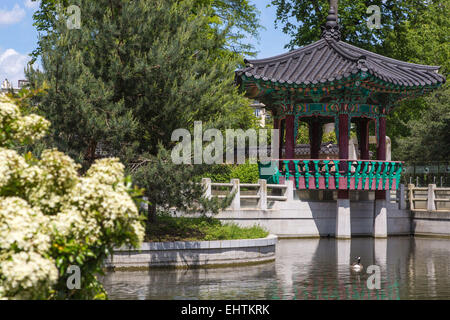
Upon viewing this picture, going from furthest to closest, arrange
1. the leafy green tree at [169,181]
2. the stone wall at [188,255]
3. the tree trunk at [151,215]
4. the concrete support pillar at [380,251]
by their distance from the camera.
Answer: the concrete support pillar at [380,251] < the tree trunk at [151,215] < the stone wall at [188,255] < the leafy green tree at [169,181]

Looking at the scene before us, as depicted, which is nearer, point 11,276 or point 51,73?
point 11,276

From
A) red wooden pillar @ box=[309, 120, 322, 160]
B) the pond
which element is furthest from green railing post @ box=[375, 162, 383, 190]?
the pond

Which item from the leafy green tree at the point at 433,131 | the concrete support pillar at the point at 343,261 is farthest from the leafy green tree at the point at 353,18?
the concrete support pillar at the point at 343,261

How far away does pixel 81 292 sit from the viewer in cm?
841

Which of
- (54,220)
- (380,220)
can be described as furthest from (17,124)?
(380,220)

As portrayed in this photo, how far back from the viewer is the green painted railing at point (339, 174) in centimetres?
2562

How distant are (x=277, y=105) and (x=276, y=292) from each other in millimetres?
14443

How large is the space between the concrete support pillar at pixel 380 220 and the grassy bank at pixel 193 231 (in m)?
8.06

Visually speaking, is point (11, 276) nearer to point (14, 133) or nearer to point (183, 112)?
point (14, 133)

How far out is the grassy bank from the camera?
18266mm

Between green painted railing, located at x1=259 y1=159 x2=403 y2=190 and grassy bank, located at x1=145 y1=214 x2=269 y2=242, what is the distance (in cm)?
614

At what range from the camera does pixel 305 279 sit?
1633cm

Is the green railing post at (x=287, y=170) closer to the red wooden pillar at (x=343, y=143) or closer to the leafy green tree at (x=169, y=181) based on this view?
the red wooden pillar at (x=343, y=143)

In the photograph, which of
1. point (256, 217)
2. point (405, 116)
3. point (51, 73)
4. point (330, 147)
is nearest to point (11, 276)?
point (51, 73)
